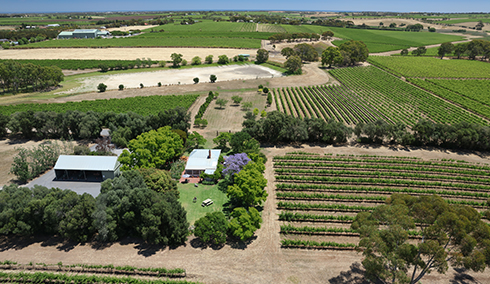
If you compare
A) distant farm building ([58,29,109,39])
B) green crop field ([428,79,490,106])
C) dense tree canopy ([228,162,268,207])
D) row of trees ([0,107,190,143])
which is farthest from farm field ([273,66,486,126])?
distant farm building ([58,29,109,39])

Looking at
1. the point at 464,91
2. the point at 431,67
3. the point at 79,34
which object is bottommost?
the point at 464,91

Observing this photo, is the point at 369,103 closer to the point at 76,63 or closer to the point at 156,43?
the point at 76,63

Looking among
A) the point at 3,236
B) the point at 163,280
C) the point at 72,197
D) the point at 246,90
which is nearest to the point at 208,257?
the point at 163,280

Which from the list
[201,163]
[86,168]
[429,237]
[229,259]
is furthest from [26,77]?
[429,237]

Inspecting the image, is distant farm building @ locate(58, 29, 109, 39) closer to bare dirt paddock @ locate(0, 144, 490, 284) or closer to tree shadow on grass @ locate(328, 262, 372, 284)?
bare dirt paddock @ locate(0, 144, 490, 284)

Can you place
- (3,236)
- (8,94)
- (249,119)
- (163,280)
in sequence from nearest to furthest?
1. (163,280)
2. (3,236)
3. (249,119)
4. (8,94)

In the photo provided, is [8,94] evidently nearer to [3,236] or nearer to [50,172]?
[50,172]

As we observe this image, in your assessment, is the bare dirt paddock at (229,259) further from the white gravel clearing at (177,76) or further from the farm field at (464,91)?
the white gravel clearing at (177,76)
